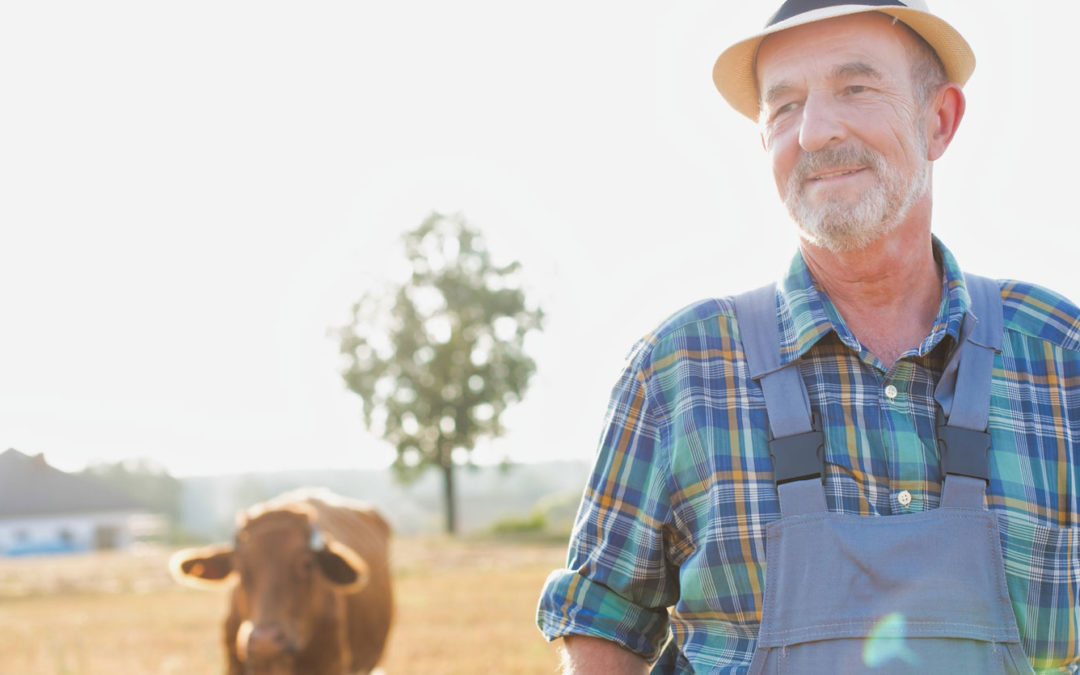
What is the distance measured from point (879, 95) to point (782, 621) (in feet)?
4.40

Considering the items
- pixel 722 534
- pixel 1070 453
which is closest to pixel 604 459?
pixel 722 534

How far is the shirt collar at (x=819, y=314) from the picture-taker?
2.61 meters

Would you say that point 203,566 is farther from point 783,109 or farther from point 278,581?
point 783,109

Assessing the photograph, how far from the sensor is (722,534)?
2.46 metres

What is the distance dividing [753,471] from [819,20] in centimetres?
116

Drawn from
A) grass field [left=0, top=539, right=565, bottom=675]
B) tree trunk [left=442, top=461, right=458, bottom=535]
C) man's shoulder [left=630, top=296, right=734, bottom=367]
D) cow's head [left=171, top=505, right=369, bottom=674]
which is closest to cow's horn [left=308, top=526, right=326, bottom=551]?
cow's head [left=171, top=505, right=369, bottom=674]

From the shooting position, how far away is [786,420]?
2.46m

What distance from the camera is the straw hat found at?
8.78 ft

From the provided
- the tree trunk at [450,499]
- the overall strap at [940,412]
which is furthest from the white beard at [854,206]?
the tree trunk at [450,499]

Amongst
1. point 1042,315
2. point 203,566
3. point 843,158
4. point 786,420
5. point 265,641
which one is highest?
point 843,158

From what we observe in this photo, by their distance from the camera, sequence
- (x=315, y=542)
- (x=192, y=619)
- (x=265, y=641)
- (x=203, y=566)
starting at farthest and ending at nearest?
(x=192, y=619)
(x=203, y=566)
(x=315, y=542)
(x=265, y=641)

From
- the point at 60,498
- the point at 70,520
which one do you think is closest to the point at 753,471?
the point at 60,498

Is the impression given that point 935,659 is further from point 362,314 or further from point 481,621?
point 362,314

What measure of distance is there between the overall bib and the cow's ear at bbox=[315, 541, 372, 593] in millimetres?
6669
